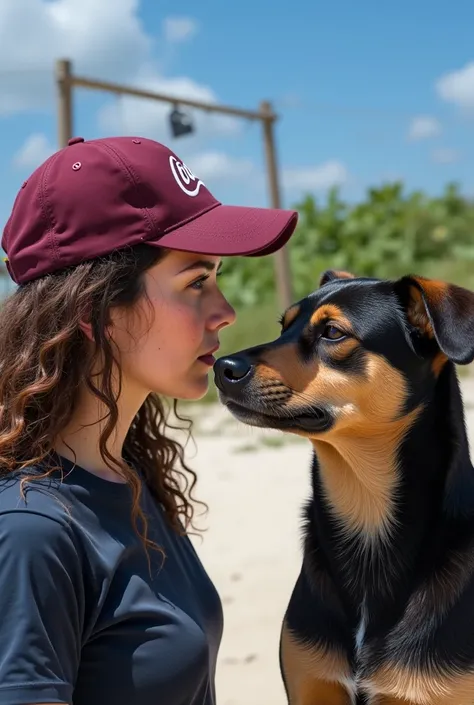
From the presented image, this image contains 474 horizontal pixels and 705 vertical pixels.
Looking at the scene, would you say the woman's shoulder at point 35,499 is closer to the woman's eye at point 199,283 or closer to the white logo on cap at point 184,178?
the woman's eye at point 199,283

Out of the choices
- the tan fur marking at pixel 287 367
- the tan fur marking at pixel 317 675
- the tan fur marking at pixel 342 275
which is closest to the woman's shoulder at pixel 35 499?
the tan fur marking at pixel 287 367

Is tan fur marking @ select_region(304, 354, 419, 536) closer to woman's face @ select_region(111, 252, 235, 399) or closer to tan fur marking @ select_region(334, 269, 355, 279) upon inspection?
woman's face @ select_region(111, 252, 235, 399)

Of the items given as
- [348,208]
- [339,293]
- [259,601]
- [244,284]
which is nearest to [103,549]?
[339,293]

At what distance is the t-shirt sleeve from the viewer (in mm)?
1779

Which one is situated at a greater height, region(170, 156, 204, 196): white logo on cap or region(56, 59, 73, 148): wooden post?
region(56, 59, 73, 148): wooden post

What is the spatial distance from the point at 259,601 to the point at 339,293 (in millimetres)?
3046

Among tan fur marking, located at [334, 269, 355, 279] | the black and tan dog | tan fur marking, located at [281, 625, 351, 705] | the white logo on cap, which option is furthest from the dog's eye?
tan fur marking, located at [281, 625, 351, 705]

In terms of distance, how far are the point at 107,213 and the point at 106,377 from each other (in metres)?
0.41

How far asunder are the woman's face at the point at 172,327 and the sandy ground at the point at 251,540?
2.88ft

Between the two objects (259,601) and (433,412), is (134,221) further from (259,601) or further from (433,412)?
(259,601)

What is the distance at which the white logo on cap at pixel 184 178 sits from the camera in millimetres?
2316

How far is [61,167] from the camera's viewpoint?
2189 millimetres

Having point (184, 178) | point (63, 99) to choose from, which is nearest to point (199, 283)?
point (184, 178)

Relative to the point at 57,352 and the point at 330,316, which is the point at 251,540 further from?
the point at 57,352
